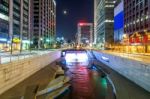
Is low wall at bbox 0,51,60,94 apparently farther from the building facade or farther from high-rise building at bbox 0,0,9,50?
the building facade

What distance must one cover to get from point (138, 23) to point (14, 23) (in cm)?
6084

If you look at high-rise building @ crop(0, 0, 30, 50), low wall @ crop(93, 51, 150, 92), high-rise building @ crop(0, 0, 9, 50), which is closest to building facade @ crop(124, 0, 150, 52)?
high-rise building @ crop(0, 0, 30, 50)

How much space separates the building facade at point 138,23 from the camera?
4589 inches

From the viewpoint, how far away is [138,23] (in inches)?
5231

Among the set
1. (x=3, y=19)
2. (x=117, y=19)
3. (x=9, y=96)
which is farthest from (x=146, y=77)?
(x=117, y=19)

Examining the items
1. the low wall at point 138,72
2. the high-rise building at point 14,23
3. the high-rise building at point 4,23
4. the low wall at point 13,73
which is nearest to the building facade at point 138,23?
the high-rise building at point 14,23

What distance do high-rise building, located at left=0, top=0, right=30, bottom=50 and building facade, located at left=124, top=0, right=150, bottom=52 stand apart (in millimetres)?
49905

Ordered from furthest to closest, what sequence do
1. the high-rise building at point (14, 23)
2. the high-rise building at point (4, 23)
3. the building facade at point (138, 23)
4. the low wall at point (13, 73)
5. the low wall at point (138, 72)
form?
the high-rise building at point (14, 23), the high-rise building at point (4, 23), the building facade at point (138, 23), the low wall at point (138, 72), the low wall at point (13, 73)

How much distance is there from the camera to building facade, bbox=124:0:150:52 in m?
117

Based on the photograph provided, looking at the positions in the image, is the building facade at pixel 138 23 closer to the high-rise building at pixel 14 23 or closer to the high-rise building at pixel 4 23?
the high-rise building at pixel 14 23

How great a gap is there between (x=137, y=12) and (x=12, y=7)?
200ft

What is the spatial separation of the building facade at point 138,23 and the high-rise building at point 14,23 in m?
49.9

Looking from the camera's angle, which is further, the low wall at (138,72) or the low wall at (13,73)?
the low wall at (138,72)

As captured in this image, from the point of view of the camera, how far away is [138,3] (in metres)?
133
